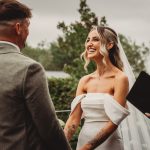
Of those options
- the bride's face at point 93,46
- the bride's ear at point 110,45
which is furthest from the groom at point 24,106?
the bride's ear at point 110,45

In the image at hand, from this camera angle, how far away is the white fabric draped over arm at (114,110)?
4.37 metres

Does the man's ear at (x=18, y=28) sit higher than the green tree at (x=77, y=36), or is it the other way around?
the man's ear at (x=18, y=28)

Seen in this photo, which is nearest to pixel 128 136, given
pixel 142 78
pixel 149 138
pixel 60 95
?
pixel 149 138

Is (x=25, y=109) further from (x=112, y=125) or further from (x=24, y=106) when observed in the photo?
(x=112, y=125)

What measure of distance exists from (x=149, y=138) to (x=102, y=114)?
1.07m

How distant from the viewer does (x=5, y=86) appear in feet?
8.79

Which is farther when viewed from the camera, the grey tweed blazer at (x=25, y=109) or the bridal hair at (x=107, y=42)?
the bridal hair at (x=107, y=42)

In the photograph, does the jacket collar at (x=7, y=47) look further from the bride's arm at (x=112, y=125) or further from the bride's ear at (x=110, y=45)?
the bride's ear at (x=110, y=45)

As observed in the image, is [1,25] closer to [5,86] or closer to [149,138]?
[5,86]

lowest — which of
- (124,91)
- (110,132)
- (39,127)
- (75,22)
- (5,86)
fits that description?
(75,22)

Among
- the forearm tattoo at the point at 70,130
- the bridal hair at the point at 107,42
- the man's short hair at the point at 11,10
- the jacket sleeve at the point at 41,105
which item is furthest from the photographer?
the bridal hair at the point at 107,42

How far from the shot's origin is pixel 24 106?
2.69 meters

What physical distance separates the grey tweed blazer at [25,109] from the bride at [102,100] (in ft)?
5.26

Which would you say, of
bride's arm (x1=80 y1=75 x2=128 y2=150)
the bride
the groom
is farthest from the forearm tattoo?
the groom
